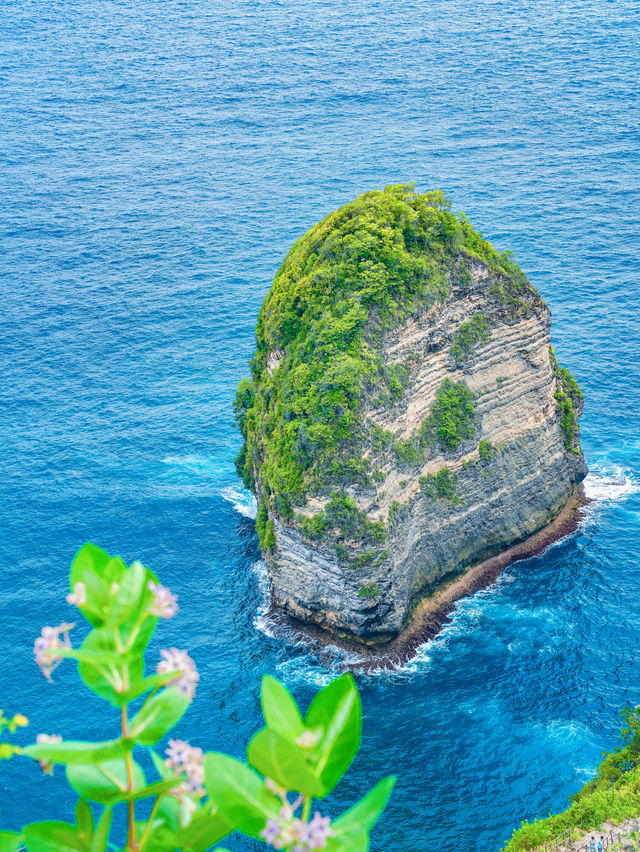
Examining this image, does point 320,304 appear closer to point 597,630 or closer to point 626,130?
point 597,630

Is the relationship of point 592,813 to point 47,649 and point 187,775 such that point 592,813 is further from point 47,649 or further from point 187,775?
point 47,649

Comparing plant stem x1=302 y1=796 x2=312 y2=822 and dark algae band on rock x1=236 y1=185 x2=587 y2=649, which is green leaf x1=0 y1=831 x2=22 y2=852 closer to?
plant stem x1=302 y1=796 x2=312 y2=822

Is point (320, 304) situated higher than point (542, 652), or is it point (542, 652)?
point (320, 304)

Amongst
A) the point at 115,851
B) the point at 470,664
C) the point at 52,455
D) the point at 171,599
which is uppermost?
the point at 171,599

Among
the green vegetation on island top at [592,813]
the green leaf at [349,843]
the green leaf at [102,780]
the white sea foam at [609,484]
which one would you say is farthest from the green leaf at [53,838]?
the white sea foam at [609,484]

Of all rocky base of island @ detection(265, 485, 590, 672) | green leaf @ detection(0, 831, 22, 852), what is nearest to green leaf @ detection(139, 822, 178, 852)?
green leaf @ detection(0, 831, 22, 852)

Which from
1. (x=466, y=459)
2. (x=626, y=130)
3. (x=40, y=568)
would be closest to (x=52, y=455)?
(x=40, y=568)
